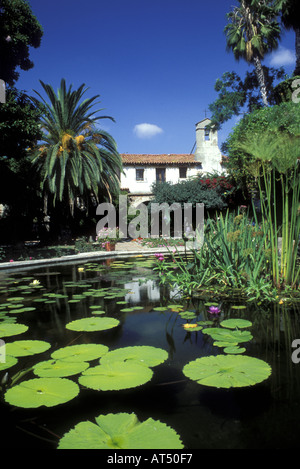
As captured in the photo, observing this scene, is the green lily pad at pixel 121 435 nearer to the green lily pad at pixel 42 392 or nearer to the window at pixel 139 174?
the green lily pad at pixel 42 392

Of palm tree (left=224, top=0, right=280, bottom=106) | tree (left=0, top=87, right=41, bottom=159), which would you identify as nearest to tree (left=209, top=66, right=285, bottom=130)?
palm tree (left=224, top=0, right=280, bottom=106)

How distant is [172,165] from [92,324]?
26.3 m

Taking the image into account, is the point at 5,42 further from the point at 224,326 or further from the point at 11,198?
the point at 224,326

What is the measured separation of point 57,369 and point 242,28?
955 inches

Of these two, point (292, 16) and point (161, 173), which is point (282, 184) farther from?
point (161, 173)

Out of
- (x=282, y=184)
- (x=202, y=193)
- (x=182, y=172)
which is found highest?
(x=182, y=172)

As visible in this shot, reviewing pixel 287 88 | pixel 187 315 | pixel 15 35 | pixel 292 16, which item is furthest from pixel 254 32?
pixel 187 315

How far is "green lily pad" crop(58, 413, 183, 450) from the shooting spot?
1.14m

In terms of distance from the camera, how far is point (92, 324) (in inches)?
106

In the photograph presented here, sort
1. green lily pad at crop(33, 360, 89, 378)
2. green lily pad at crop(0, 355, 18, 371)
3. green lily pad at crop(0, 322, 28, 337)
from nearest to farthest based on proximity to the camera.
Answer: green lily pad at crop(33, 360, 89, 378) < green lily pad at crop(0, 355, 18, 371) < green lily pad at crop(0, 322, 28, 337)

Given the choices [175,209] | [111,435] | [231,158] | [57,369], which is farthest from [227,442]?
[175,209]

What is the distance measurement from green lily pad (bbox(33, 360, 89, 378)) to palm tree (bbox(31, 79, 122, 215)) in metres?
11.1

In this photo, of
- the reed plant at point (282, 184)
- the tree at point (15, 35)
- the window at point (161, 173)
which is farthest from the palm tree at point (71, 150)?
the window at point (161, 173)

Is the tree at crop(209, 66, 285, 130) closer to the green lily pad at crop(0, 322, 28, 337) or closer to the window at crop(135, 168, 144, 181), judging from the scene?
the window at crop(135, 168, 144, 181)
